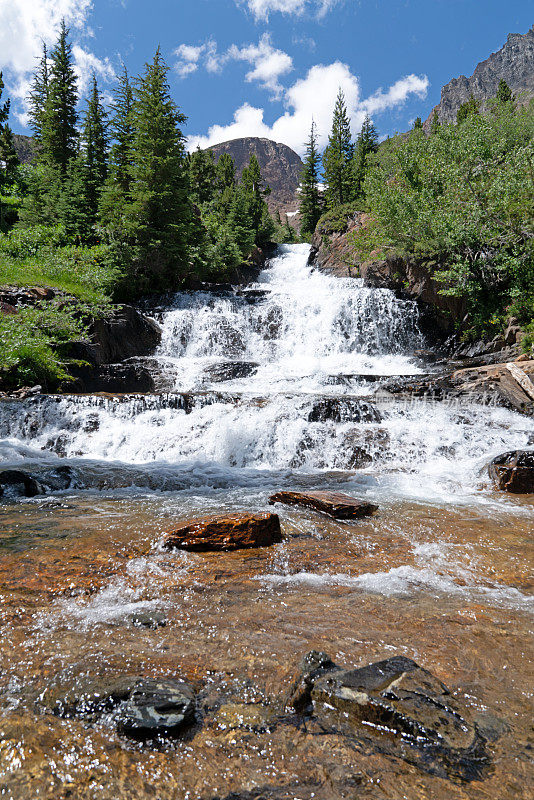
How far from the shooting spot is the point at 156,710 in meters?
1.77

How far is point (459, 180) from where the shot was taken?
53.6 feet

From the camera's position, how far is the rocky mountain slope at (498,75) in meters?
151

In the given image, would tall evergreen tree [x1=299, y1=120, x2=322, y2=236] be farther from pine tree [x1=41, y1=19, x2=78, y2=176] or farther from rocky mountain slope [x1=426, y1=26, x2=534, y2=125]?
rocky mountain slope [x1=426, y1=26, x2=534, y2=125]

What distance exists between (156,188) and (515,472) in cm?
2063

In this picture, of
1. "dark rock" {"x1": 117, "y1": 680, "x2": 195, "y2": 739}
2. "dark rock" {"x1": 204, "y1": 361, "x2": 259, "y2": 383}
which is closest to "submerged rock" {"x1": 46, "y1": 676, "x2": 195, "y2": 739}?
"dark rock" {"x1": 117, "y1": 680, "x2": 195, "y2": 739}

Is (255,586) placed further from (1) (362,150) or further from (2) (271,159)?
(2) (271,159)

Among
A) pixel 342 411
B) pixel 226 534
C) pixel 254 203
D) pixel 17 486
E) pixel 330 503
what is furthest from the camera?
pixel 254 203

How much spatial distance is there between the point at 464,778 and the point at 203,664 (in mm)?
1281

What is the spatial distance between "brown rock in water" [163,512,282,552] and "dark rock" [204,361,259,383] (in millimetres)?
10721

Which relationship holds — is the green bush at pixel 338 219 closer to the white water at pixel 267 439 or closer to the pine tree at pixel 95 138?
the pine tree at pixel 95 138

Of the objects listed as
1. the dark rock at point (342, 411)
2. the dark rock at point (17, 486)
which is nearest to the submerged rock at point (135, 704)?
the dark rock at point (17, 486)

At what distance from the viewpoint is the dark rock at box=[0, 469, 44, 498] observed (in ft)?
19.5

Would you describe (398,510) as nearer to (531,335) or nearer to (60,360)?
(531,335)

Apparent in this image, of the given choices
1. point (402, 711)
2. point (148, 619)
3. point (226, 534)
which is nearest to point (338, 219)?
point (226, 534)
